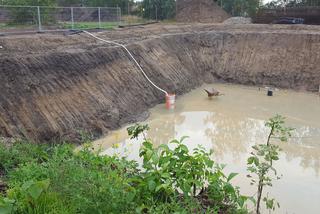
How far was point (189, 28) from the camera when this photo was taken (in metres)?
21.5

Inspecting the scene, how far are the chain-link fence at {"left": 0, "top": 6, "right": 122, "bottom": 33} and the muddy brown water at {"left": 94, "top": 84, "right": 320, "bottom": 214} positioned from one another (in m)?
7.82

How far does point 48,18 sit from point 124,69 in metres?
7.50

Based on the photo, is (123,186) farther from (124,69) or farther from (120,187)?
(124,69)

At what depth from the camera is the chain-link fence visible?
652 inches

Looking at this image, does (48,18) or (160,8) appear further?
(160,8)

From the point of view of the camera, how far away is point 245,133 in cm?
1126

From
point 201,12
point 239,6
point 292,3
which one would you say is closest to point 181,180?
point 201,12

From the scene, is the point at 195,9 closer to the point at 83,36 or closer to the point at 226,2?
the point at 226,2

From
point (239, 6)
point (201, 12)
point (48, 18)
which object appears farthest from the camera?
point (239, 6)

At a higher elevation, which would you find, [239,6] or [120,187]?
[239,6]

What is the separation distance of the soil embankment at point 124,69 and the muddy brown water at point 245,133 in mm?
915

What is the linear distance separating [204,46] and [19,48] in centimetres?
1127

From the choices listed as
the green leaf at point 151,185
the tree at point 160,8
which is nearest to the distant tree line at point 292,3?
the tree at point 160,8

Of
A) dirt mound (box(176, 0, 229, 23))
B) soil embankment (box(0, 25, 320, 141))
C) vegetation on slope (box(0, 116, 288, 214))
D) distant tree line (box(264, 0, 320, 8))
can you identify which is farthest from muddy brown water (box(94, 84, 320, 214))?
distant tree line (box(264, 0, 320, 8))
